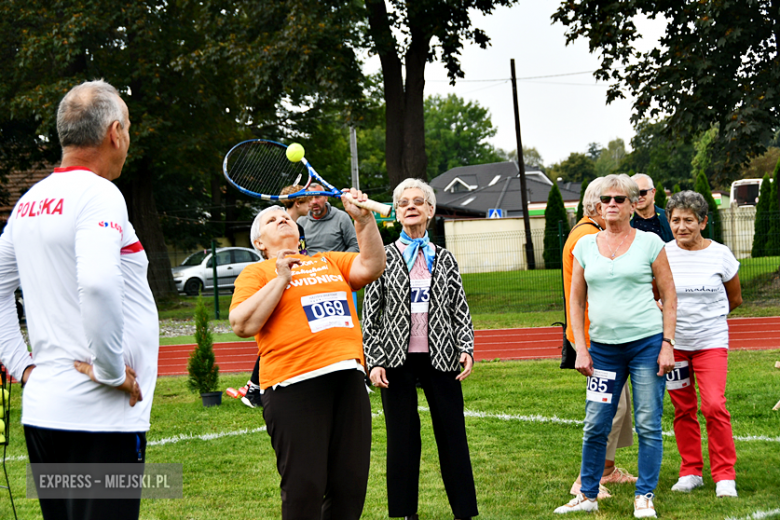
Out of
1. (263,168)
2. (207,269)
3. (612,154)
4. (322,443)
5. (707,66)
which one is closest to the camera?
(322,443)

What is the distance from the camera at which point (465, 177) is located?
247 ft

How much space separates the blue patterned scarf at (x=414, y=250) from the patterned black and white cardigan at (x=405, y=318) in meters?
0.03

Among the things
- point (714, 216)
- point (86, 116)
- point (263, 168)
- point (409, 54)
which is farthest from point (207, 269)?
point (86, 116)

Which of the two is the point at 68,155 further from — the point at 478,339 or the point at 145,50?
the point at 145,50

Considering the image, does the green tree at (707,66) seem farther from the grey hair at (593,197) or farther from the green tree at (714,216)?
the grey hair at (593,197)

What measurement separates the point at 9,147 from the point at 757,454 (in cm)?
2567

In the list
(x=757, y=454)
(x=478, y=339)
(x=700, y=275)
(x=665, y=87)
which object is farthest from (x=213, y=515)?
(x=665, y=87)

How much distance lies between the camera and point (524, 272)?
70.9 feet

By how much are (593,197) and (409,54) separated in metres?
16.9

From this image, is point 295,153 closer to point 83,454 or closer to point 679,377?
point 83,454

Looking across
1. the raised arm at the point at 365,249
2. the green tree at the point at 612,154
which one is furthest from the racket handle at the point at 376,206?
the green tree at the point at 612,154

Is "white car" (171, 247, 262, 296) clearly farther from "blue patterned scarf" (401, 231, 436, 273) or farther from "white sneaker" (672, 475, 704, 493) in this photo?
"white sneaker" (672, 475, 704, 493)

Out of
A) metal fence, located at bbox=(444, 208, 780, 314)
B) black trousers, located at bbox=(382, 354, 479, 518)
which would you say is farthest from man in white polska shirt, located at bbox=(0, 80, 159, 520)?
metal fence, located at bbox=(444, 208, 780, 314)

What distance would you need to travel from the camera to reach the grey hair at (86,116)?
2590mm
